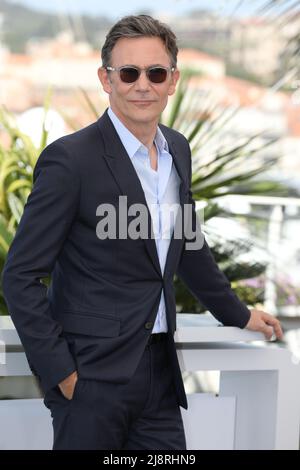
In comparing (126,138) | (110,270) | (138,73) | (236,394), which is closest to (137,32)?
(138,73)

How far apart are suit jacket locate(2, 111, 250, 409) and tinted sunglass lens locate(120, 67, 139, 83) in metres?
0.09

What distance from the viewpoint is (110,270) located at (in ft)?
5.91

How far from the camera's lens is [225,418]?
2371 mm

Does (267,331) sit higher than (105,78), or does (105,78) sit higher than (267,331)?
(105,78)

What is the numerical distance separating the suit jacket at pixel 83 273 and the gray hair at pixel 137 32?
0.51 feet

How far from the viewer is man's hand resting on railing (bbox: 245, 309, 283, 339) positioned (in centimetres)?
220

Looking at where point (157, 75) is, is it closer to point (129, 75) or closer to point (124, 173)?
point (129, 75)

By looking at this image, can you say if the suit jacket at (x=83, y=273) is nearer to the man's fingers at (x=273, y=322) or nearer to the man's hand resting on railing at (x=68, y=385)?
the man's hand resting on railing at (x=68, y=385)

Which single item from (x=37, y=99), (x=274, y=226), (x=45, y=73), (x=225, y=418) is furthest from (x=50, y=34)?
(x=225, y=418)

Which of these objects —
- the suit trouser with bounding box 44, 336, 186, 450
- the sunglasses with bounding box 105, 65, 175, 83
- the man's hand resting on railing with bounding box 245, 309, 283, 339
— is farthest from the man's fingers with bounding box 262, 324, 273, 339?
the sunglasses with bounding box 105, 65, 175, 83

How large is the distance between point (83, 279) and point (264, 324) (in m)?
0.60

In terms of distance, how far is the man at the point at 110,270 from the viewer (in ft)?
5.69

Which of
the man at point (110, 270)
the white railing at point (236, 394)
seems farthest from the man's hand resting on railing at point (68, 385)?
the white railing at point (236, 394)
